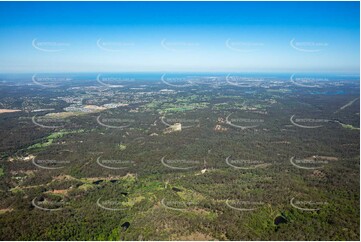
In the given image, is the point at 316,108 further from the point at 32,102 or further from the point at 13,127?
the point at 32,102

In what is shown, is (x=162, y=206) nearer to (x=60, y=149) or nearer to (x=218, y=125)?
(x=60, y=149)

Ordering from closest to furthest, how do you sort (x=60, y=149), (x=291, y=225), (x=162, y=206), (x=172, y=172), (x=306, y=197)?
(x=291, y=225) → (x=162, y=206) → (x=306, y=197) → (x=172, y=172) → (x=60, y=149)

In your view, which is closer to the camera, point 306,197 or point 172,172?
point 306,197

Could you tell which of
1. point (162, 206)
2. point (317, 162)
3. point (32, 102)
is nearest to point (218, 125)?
point (317, 162)

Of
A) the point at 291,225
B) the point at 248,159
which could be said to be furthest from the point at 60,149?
the point at 291,225

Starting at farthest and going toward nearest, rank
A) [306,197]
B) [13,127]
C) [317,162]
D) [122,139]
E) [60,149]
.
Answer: [13,127] → [122,139] → [60,149] → [317,162] → [306,197]

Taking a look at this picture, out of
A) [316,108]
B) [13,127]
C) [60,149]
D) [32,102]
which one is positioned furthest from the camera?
[32,102]
